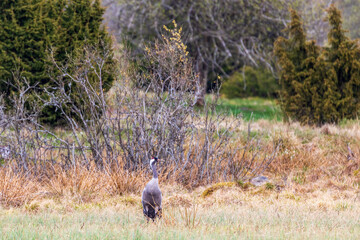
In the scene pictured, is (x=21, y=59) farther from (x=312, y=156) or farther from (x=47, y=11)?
(x=312, y=156)

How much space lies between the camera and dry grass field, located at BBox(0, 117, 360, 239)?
5.43m

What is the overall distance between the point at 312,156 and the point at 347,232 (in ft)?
19.4

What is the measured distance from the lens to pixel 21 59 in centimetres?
1318

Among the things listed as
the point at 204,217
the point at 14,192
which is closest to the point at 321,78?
the point at 204,217

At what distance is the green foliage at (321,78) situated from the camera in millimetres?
15461

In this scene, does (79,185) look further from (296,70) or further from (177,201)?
(296,70)

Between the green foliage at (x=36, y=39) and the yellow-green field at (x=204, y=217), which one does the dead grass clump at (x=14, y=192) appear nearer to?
the yellow-green field at (x=204, y=217)

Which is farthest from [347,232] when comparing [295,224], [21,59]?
[21,59]

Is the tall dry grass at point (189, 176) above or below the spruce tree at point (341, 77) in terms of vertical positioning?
below

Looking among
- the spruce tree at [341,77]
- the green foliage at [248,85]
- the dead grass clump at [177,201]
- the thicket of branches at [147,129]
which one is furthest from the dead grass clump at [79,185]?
the green foliage at [248,85]

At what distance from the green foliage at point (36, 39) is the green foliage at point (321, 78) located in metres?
5.93

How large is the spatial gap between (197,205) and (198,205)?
13cm

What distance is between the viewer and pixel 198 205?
7.48 meters

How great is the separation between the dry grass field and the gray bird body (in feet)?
0.50
